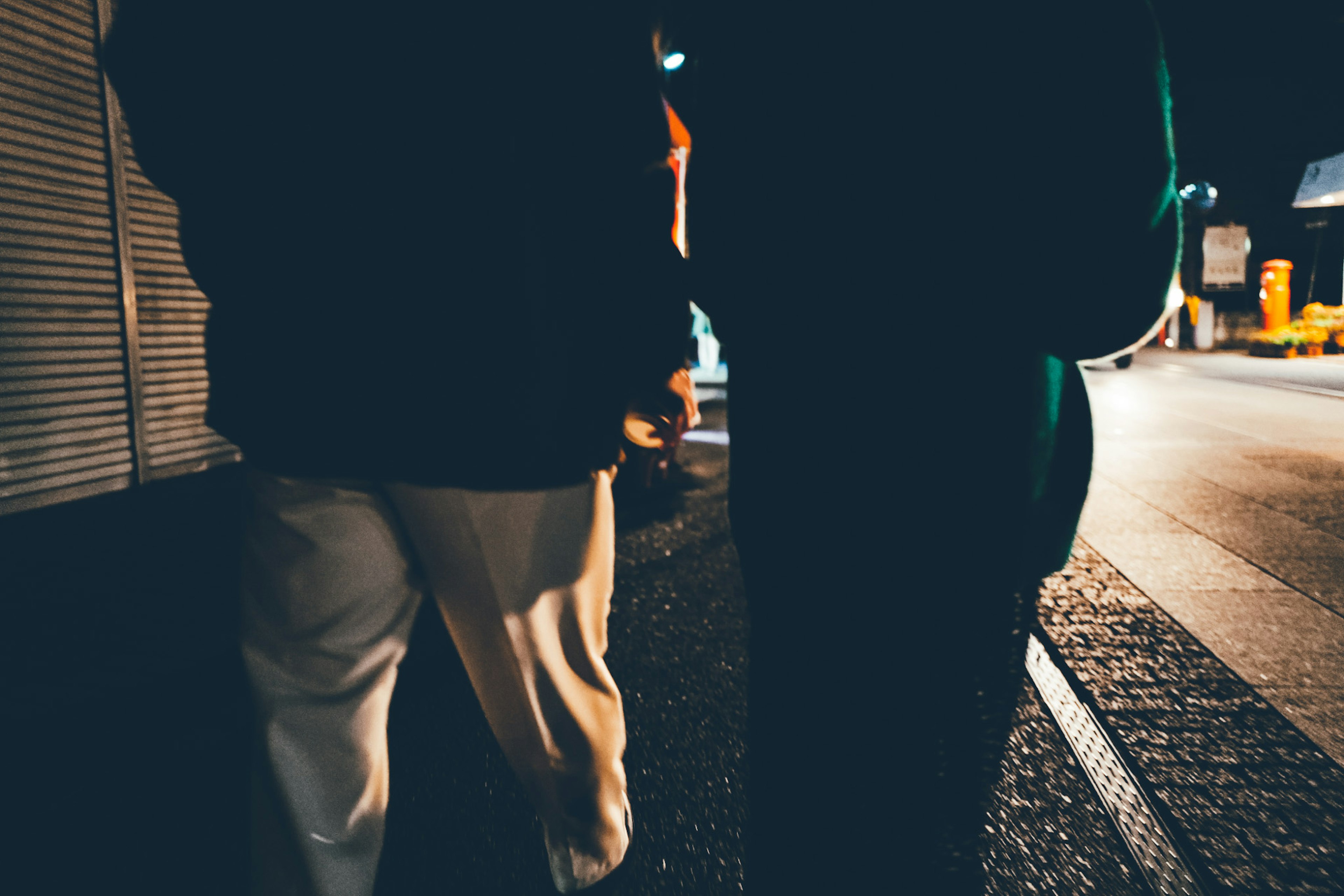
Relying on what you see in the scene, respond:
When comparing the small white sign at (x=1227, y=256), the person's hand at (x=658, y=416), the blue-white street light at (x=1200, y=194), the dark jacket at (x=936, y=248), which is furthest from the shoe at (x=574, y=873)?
the small white sign at (x=1227, y=256)

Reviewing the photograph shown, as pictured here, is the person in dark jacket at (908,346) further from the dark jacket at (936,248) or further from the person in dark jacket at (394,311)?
the person in dark jacket at (394,311)

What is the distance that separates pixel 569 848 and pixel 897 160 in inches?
52.6

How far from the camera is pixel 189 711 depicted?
2.36 metres

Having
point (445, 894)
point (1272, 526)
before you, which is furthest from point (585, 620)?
point (1272, 526)

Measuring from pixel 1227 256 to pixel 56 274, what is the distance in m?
31.3

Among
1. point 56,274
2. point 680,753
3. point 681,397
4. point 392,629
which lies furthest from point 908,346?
point 56,274

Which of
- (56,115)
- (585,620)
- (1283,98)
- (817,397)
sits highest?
(1283,98)

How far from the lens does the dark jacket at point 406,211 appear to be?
100 cm

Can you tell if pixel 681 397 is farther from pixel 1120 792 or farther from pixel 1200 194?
pixel 1200 194

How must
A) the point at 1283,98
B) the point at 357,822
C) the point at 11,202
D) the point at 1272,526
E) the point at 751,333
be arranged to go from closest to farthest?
the point at 751,333, the point at 357,822, the point at 1272,526, the point at 11,202, the point at 1283,98

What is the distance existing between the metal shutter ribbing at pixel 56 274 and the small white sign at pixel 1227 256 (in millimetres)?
30659

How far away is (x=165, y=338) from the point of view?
235 inches

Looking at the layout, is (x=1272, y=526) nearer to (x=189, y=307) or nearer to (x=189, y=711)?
(x=189, y=711)

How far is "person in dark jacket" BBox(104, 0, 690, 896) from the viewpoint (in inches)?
39.4
